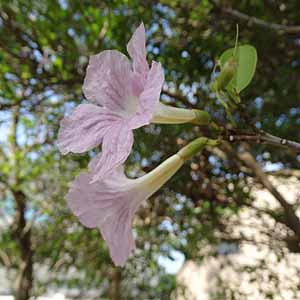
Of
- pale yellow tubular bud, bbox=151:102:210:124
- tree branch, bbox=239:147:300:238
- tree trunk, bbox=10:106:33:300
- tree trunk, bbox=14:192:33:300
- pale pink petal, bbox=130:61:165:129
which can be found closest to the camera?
pale pink petal, bbox=130:61:165:129

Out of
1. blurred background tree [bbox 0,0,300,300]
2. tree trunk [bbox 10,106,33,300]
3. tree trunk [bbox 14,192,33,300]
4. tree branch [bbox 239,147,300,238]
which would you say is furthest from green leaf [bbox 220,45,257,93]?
tree trunk [bbox 14,192,33,300]

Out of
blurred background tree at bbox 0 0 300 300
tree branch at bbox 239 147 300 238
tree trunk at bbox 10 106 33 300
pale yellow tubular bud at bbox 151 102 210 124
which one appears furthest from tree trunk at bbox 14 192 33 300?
pale yellow tubular bud at bbox 151 102 210 124

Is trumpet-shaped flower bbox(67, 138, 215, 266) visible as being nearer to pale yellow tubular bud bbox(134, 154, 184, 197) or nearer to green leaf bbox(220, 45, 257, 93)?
pale yellow tubular bud bbox(134, 154, 184, 197)

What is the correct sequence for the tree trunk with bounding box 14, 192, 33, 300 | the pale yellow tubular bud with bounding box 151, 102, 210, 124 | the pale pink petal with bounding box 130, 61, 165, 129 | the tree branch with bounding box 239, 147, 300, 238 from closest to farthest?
the pale pink petal with bounding box 130, 61, 165, 129 → the pale yellow tubular bud with bounding box 151, 102, 210, 124 → the tree branch with bounding box 239, 147, 300, 238 → the tree trunk with bounding box 14, 192, 33, 300

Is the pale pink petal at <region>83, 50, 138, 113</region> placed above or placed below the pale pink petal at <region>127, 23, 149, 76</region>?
below

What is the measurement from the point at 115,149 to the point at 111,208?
0.55 feet

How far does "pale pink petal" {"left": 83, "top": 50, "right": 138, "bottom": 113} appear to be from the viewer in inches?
25.6

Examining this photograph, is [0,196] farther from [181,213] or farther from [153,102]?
[153,102]

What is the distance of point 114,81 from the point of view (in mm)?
661

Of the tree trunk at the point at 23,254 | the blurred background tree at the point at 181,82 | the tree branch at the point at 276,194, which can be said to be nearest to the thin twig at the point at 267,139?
the blurred background tree at the point at 181,82

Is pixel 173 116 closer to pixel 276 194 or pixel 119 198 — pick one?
pixel 119 198

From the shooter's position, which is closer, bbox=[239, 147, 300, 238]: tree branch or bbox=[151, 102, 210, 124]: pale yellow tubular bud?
bbox=[151, 102, 210, 124]: pale yellow tubular bud

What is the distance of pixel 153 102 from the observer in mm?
556

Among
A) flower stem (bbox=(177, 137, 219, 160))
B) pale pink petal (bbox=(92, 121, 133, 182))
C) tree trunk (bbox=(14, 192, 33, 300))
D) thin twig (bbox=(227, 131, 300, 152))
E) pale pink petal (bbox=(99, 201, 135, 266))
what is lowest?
tree trunk (bbox=(14, 192, 33, 300))
